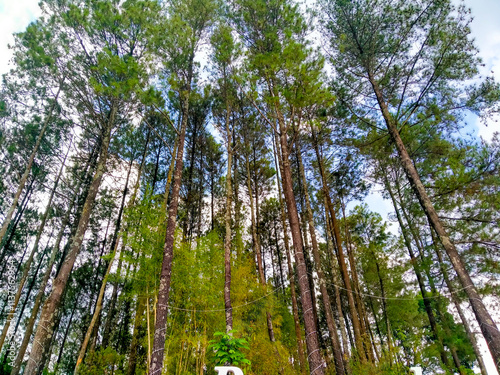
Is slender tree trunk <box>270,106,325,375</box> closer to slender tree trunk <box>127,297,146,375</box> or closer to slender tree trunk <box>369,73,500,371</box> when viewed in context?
slender tree trunk <box>369,73,500,371</box>

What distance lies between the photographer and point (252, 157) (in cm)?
1220

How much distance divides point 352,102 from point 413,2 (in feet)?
8.97

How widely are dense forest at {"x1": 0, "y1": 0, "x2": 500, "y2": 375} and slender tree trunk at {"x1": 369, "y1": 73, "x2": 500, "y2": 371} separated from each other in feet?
0.11

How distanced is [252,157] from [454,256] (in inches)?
332

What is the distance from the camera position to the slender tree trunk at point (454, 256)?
14.7 ft

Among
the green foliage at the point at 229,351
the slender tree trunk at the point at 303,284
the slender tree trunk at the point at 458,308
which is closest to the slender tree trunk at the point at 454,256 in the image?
the slender tree trunk at the point at 303,284

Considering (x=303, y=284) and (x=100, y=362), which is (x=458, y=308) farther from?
(x=100, y=362)

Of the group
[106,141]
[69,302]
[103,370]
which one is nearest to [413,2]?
[106,141]

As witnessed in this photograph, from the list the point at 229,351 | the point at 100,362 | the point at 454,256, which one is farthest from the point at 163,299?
the point at 454,256

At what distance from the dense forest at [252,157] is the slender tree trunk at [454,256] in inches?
1.3

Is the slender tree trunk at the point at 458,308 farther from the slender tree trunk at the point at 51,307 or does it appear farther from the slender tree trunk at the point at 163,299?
the slender tree trunk at the point at 51,307

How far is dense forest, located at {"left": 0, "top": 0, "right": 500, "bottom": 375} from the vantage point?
6031mm

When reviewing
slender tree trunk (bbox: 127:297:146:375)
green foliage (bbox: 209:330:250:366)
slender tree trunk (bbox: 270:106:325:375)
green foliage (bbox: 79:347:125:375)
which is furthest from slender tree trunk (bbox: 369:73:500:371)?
green foliage (bbox: 79:347:125:375)

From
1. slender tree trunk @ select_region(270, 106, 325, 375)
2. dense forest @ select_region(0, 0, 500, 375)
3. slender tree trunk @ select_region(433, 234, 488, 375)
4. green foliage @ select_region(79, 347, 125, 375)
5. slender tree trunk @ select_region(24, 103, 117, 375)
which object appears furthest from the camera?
slender tree trunk @ select_region(433, 234, 488, 375)
